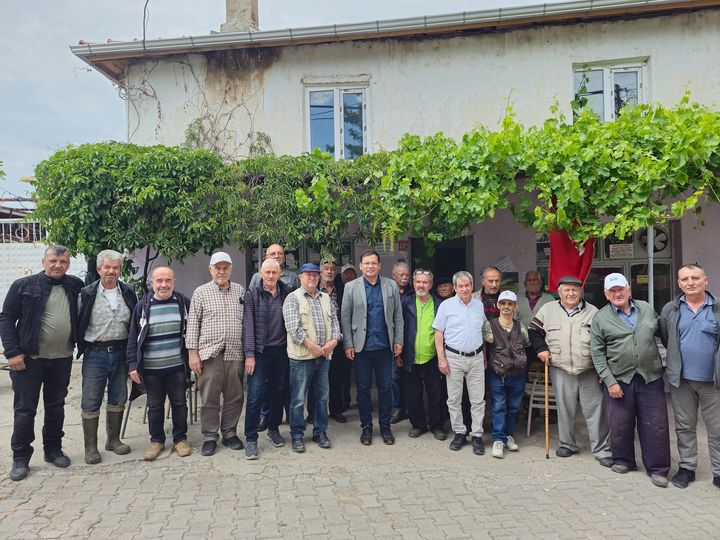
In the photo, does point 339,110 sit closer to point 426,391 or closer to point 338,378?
point 338,378

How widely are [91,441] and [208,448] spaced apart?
3.67ft

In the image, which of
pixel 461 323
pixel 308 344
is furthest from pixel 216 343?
pixel 461 323

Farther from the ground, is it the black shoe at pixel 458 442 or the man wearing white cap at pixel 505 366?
the man wearing white cap at pixel 505 366

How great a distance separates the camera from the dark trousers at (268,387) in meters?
4.81

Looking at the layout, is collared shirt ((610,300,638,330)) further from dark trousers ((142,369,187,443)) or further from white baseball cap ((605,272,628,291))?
dark trousers ((142,369,187,443))

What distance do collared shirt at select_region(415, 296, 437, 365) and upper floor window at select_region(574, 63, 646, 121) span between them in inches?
199

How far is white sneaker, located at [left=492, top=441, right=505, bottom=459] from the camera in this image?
4.71 meters

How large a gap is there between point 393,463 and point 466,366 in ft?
3.90

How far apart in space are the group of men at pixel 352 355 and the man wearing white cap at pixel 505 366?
15 millimetres

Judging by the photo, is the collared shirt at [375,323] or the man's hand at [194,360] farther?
the collared shirt at [375,323]

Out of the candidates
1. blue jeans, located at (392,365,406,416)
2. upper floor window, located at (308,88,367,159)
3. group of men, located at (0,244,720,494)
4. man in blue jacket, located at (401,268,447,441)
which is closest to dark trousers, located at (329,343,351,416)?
blue jeans, located at (392,365,406,416)

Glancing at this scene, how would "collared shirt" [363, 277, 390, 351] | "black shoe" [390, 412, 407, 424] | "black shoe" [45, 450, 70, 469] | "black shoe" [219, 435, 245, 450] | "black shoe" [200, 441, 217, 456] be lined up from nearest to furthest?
"black shoe" [45, 450, 70, 469] → "black shoe" [200, 441, 217, 456] → "black shoe" [219, 435, 245, 450] → "collared shirt" [363, 277, 390, 351] → "black shoe" [390, 412, 407, 424]

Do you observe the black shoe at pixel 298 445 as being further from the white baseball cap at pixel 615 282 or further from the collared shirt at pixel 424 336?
the white baseball cap at pixel 615 282

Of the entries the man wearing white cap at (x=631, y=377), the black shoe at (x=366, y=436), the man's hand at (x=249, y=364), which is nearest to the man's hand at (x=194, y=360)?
the man's hand at (x=249, y=364)
